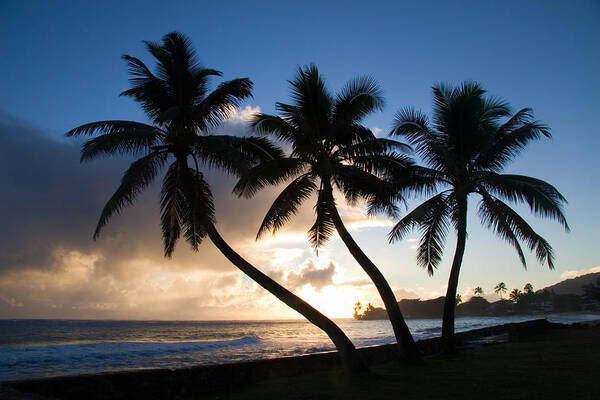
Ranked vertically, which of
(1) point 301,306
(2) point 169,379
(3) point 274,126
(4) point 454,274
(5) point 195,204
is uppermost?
(3) point 274,126

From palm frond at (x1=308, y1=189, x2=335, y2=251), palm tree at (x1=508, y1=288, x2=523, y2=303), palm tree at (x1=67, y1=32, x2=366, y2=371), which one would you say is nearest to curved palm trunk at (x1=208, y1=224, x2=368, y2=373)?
palm tree at (x1=67, y1=32, x2=366, y2=371)

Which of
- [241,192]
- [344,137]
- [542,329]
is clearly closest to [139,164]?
[241,192]

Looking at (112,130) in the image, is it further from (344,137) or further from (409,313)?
(409,313)

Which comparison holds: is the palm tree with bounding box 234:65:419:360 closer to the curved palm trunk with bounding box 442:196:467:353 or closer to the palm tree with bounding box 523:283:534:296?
the curved palm trunk with bounding box 442:196:467:353

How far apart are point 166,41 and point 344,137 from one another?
6.29m

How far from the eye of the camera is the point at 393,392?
6.98 metres

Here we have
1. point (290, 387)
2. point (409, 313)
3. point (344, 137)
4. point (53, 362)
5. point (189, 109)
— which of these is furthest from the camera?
point (409, 313)

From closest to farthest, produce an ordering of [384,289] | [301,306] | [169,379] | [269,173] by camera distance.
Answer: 1. [169,379]
2. [301,306]
3. [384,289]
4. [269,173]

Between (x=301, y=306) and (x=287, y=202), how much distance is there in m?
3.20

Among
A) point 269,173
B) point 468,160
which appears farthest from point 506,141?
point 269,173

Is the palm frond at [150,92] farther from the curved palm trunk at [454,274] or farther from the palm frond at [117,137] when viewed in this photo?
the curved palm trunk at [454,274]

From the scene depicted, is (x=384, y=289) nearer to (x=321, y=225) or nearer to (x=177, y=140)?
(x=321, y=225)

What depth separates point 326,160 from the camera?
1098 centimetres

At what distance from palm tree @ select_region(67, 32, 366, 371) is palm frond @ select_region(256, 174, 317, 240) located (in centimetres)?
146
